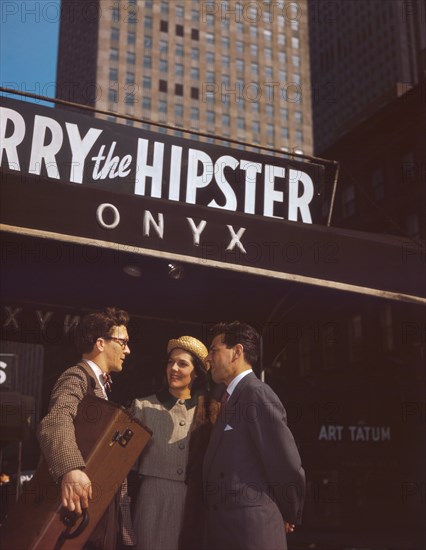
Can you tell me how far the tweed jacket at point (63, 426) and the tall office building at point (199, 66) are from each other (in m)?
81.2

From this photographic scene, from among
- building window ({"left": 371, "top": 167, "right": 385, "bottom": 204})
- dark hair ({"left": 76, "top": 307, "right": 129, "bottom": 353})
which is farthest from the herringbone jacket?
building window ({"left": 371, "top": 167, "right": 385, "bottom": 204})

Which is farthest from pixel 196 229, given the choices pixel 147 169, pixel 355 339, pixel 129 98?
pixel 129 98

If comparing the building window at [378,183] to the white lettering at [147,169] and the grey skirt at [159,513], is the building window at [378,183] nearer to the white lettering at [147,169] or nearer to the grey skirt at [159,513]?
the white lettering at [147,169]

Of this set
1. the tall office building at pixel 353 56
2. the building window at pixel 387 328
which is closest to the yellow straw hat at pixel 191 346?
the building window at pixel 387 328

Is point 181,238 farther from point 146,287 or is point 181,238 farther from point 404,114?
point 404,114

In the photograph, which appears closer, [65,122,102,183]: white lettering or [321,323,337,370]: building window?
[65,122,102,183]: white lettering

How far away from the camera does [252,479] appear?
4.85 meters

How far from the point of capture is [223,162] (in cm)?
779

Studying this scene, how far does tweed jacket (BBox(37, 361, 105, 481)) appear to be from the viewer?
14.5 feet

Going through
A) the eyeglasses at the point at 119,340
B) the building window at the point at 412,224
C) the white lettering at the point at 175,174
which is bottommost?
the eyeglasses at the point at 119,340

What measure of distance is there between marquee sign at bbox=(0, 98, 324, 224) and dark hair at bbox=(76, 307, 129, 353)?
1.55m

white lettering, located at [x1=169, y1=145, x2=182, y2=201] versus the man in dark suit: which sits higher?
white lettering, located at [x1=169, y1=145, x2=182, y2=201]

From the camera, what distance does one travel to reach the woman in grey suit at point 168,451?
5.19 metres

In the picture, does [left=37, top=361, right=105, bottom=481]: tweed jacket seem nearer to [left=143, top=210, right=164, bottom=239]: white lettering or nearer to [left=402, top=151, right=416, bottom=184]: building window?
[left=143, top=210, right=164, bottom=239]: white lettering
